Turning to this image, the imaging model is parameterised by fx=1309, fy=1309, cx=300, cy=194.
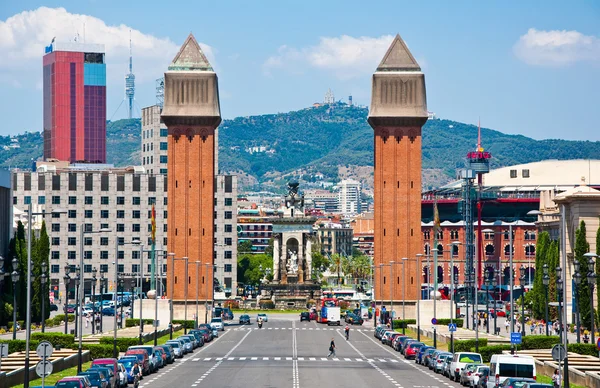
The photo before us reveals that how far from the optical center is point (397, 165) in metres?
141

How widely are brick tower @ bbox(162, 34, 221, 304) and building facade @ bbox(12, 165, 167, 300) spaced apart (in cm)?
4803

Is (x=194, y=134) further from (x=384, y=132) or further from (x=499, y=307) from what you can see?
(x=499, y=307)

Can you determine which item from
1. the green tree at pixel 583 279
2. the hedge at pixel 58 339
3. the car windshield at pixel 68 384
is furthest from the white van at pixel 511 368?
the green tree at pixel 583 279

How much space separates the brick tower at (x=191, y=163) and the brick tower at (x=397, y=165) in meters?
17.8

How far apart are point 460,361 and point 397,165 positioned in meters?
78.2

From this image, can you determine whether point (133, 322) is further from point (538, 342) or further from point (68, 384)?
point (68, 384)

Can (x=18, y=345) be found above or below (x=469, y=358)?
above

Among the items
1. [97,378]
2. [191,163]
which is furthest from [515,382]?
[191,163]

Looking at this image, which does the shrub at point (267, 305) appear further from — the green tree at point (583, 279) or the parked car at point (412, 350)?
the parked car at point (412, 350)

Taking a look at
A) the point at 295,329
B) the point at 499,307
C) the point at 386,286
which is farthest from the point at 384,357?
the point at 499,307

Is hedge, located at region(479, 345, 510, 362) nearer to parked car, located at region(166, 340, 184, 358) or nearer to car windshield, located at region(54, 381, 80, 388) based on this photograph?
parked car, located at region(166, 340, 184, 358)

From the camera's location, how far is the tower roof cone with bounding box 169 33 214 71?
5472 inches

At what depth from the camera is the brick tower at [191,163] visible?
5458 inches

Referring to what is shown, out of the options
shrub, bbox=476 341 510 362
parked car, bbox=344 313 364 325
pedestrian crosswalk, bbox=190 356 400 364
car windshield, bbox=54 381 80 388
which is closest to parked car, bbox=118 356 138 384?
car windshield, bbox=54 381 80 388
